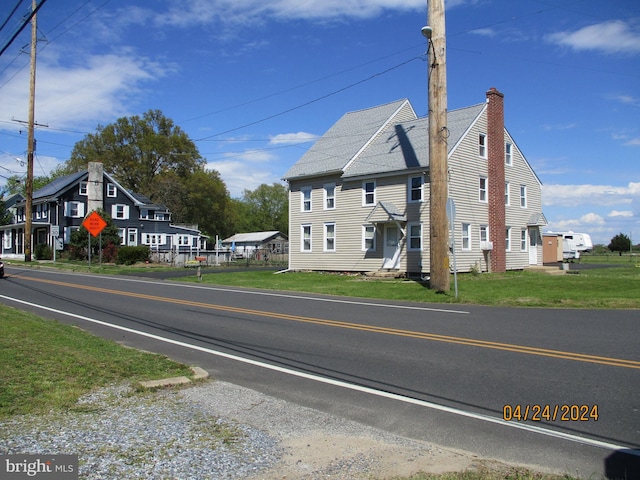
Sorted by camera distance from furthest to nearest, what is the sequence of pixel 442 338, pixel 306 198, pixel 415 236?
pixel 306 198, pixel 415 236, pixel 442 338

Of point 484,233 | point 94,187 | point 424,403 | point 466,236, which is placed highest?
point 94,187

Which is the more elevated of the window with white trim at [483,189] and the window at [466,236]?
the window with white trim at [483,189]

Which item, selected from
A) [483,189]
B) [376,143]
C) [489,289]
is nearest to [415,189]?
[483,189]

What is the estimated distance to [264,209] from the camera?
118 metres

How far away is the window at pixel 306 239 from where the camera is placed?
33.7m

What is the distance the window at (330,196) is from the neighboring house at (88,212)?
23.0 metres

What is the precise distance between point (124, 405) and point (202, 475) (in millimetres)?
2122

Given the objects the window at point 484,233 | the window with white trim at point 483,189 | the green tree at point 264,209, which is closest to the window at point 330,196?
the window with white trim at point 483,189

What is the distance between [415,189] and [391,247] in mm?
3387

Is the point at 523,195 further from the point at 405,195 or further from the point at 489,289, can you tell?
the point at 489,289

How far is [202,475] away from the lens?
4184mm

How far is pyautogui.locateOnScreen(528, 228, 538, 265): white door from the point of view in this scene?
34328 mm

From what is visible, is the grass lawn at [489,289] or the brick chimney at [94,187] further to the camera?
the brick chimney at [94,187]

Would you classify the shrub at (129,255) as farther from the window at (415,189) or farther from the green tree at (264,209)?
the green tree at (264,209)
